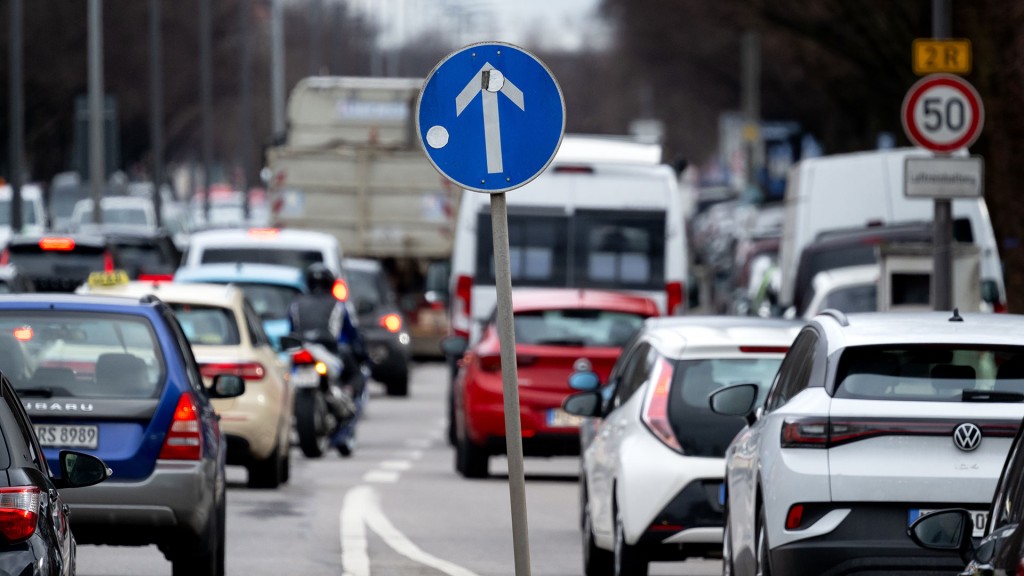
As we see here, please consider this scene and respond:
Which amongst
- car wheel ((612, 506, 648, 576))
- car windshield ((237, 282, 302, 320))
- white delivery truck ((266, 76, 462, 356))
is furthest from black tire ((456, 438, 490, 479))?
white delivery truck ((266, 76, 462, 356))

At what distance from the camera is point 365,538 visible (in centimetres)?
1535

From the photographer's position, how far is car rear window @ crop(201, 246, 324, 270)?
26.8 meters

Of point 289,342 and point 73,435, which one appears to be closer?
point 73,435

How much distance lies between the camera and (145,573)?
44.4 ft

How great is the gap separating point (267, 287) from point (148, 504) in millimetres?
11836

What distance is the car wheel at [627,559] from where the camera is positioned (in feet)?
40.7

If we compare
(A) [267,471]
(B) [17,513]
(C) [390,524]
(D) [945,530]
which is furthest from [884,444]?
(A) [267,471]

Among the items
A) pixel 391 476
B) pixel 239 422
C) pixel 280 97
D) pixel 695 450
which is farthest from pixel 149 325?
pixel 280 97

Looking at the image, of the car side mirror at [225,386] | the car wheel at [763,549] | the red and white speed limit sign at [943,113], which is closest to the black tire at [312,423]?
the red and white speed limit sign at [943,113]

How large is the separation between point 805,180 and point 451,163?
18130 mm

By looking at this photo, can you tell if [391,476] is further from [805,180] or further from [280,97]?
[280,97]

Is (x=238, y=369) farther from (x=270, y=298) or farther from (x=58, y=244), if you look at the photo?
(x=58, y=244)

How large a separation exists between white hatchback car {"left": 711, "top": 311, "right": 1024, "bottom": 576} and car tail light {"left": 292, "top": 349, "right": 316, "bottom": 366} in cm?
1267

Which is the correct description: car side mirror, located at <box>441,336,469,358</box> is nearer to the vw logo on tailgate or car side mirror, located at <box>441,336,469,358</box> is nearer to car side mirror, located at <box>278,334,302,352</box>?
car side mirror, located at <box>278,334,302,352</box>
